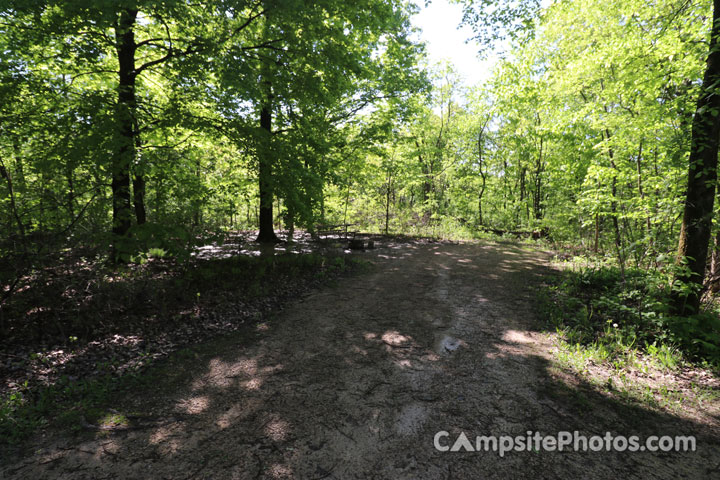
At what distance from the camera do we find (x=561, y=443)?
284 centimetres

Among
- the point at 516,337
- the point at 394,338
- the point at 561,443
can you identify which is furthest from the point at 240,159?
the point at 561,443

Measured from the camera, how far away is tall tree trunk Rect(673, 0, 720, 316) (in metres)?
4.27

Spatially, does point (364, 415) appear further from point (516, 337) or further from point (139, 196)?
point (139, 196)

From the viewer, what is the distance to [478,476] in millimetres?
2465

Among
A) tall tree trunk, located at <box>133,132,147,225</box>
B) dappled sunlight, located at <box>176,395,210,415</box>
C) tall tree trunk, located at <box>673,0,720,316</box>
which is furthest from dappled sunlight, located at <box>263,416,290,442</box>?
tall tree trunk, located at <box>673,0,720,316</box>

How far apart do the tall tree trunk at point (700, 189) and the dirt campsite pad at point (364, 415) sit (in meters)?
2.21

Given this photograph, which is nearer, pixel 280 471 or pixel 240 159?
pixel 280 471

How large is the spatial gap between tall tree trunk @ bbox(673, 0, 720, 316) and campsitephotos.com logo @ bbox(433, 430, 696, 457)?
270cm

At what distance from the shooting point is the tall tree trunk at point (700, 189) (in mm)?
4273

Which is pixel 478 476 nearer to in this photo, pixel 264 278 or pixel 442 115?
pixel 264 278

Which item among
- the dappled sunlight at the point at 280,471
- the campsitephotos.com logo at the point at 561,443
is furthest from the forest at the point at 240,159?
the dappled sunlight at the point at 280,471

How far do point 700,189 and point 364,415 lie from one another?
Answer: 5981mm

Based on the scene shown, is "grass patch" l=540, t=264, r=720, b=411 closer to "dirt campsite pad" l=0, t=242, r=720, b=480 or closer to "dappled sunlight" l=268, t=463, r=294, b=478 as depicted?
"dirt campsite pad" l=0, t=242, r=720, b=480

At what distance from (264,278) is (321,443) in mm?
5607
